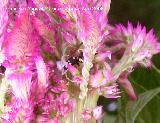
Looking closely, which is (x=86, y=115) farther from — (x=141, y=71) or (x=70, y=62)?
(x=141, y=71)

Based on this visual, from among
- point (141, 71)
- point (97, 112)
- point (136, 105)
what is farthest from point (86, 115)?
point (141, 71)

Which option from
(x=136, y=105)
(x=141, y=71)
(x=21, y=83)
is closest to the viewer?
(x=21, y=83)

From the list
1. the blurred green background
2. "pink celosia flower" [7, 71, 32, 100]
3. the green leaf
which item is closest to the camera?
"pink celosia flower" [7, 71, 32, 100]

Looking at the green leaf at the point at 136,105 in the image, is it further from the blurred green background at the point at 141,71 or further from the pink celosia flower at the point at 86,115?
the pink celosia flower at the point at 86,115

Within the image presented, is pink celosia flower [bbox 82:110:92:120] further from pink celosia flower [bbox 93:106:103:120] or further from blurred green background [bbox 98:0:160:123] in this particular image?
blurred green background [bbox 98:0:160:123]

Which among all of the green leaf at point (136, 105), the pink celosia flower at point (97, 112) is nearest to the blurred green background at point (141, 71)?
the green leaf at point (136, 105)

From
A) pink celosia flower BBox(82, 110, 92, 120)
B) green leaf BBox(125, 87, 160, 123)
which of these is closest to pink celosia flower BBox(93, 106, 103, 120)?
pink celosia flower BBox(82, 110, 92, 120)

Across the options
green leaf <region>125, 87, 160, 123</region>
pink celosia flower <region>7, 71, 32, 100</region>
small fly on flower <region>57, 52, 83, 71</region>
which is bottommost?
green leaf <region>125, 87, 160, 123</region>

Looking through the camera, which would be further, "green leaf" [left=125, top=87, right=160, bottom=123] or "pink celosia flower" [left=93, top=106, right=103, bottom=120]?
"green leaf" [left=125, top=87, right=160, bottom=123]

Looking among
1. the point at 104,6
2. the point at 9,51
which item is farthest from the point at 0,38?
the point at 104,6
